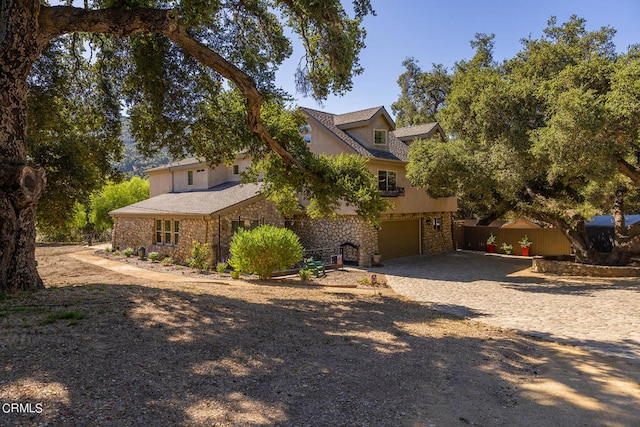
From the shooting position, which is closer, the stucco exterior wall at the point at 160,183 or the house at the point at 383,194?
the house at the point at 383,194

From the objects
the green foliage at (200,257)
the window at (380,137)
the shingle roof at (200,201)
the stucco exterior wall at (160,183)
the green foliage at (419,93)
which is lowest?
the green foliage at (200,257)

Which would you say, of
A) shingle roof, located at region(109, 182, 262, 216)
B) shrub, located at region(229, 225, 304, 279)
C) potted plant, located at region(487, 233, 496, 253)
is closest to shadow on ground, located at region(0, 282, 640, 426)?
shrub, located at region(229, 225, 304, 279)

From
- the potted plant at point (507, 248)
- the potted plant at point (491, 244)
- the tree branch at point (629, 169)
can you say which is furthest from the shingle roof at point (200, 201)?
the potted plant at point (507, 248)

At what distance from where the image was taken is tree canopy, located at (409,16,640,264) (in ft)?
44.0

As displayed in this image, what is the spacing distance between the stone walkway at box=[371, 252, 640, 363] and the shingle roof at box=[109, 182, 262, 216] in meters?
8.35

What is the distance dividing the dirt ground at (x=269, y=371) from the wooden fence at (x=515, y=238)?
62.5 ft

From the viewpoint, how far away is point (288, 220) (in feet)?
73.0

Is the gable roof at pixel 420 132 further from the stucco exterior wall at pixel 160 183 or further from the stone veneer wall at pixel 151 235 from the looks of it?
the stucco exterior wall at pixel 160 183

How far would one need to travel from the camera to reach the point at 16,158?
7469 mm

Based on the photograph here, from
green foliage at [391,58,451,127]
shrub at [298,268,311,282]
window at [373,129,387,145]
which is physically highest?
green foliage at [391,58,451,127]

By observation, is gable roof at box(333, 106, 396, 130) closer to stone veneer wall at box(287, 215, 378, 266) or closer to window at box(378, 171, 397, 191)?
window at box(378, 171, 397, 191)

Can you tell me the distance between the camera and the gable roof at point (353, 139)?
20.2 m

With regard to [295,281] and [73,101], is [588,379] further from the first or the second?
[73,101]

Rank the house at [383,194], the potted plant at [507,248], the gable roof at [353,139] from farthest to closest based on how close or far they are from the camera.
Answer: the potted plant at [507,248]
the gable roof at [353,139]
the house at [383,194]
